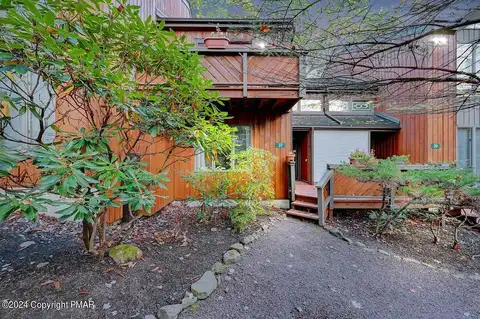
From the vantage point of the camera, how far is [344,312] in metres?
2.23

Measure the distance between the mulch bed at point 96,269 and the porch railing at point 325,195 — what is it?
7.32 ft

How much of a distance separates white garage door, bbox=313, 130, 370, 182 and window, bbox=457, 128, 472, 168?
291 cm

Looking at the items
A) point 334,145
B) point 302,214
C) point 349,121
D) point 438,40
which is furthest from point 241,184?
point 349,121

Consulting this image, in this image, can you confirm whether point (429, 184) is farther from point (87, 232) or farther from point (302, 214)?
point (87, 232)

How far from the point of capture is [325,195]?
17.5 feet

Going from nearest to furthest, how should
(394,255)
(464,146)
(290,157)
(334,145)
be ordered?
(394,255), (290,157), (464,146), (334,145)

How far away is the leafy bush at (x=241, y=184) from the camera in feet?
13.5

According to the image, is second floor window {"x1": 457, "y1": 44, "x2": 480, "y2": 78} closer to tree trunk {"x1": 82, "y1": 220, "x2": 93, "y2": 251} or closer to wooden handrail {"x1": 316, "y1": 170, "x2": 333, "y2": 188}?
wooden handrail {"x1": 316, "y1": 170, "x2": 333, "y2": 188}

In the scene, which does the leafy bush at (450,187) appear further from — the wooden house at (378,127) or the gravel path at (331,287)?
the gravel path at (331,287)

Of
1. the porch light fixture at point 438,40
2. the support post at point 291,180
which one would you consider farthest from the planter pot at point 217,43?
the porch light fixture at point 438,40

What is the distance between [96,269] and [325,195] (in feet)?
16.1

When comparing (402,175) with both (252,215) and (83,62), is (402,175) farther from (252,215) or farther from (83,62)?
(83,62)

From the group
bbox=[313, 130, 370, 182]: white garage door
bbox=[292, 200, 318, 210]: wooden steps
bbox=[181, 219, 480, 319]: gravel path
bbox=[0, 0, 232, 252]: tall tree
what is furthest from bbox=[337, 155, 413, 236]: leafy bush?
bbox=[313, 130, 370, 182]: white garage door

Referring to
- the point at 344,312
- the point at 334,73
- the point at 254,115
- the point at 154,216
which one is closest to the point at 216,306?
the point at 344,312
